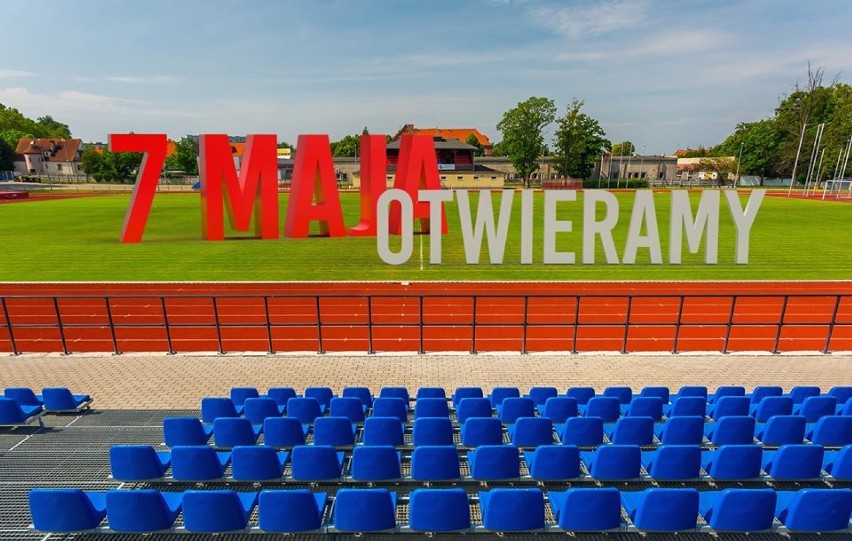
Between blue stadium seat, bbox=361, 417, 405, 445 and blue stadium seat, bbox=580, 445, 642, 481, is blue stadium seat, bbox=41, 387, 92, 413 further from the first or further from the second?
blue stadium seat, bbox=580, 445, 642, 481

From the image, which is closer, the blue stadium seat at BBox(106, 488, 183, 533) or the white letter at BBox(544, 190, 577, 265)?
the blue stadium seat at BBox(106, 488, 183, 533)

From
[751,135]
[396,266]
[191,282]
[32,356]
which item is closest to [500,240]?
[396,266]

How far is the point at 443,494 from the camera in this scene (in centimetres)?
436

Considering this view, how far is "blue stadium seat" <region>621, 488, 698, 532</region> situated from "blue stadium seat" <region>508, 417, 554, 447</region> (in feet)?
5.12

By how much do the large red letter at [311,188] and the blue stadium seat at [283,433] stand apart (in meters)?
19.2

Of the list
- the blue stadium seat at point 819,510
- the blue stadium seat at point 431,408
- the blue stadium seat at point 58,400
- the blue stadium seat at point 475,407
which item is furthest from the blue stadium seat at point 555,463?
the blue stadium seat at point 58,400

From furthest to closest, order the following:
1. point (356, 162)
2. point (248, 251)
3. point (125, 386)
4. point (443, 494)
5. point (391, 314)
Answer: point (356, 162)
point (248, 251)
point (391, 314)
point (125, 386)
point (443, 494)

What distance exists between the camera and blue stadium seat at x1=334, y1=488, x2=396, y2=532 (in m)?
4.38

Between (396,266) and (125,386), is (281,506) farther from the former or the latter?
(396,266)

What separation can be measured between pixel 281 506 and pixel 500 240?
15.5 metres

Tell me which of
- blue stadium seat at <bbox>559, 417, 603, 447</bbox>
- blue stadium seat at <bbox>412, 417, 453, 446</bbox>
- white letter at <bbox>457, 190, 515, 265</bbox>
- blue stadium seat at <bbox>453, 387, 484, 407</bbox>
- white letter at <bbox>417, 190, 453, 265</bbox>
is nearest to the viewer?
blue stadium seat at <bbox>412, 417, 453, 446</bbox>

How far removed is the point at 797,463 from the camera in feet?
17.2

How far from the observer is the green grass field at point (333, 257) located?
19.5 metres

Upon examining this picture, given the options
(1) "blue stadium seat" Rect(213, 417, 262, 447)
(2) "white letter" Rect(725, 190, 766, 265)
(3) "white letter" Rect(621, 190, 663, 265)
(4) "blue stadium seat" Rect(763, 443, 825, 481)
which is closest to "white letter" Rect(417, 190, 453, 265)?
(3) "white letter" Rect(621, 190, 663, 265)
